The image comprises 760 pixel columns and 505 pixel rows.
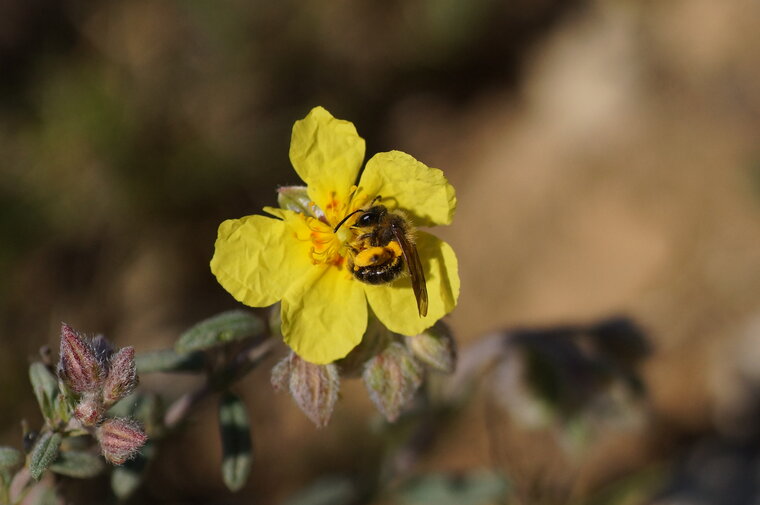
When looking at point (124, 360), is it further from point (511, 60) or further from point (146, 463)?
point (511, 60)

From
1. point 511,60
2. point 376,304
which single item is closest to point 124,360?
point 376,304

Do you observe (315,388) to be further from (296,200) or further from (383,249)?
(296,200)

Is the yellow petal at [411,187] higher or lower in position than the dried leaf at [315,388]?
higher

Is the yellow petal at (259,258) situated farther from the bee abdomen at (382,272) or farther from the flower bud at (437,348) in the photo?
the flower bud at (437,348)

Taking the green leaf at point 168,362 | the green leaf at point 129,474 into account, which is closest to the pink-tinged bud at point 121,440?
the green leaf at point 129,474

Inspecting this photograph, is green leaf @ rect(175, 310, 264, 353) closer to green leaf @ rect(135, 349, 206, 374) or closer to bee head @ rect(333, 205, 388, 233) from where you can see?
green leaf @ rect(135, 349, 206, 374)

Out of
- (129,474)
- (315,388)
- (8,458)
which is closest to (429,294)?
(315,388)
